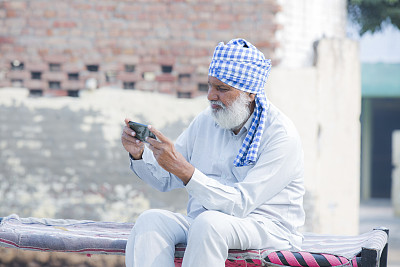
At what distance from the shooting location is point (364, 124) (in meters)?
16.9

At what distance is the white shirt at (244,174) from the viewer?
3.14 metres

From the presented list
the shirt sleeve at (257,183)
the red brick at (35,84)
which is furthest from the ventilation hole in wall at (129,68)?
the shirt sleeve at (257,183)

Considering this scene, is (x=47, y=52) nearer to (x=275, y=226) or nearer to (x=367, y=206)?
(x=275, y=226)

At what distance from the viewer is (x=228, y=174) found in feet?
11.5

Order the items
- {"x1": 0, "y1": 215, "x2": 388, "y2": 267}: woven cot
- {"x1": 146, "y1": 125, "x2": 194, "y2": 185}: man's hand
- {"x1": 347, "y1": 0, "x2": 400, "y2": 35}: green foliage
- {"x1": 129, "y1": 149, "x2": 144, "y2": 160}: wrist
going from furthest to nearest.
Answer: {"x1": 347, "y1": 0, "x2": 400, "y2": 35}: green foliage < {"x1": 129, "y1": 149, "x2": 144, "y2": 160}: wrist < {"x1": 0, "y1": 215, "x2": 388, "y2": 267}: woven cot < {"x1": 146, "y1": 125, "x2": 194, "y2": 185}: man's hand

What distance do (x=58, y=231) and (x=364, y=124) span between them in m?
14.0

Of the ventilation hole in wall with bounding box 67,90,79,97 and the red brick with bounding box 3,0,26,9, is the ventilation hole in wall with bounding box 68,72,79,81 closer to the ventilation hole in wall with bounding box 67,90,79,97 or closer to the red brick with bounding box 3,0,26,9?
the ventilation hole in wall with bounding box 67,90,79,97

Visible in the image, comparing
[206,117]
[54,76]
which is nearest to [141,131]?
[206,117]

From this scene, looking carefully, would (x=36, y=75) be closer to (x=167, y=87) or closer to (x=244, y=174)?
(x=167, y=87)

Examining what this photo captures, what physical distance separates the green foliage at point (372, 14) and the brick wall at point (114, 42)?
25.4ft

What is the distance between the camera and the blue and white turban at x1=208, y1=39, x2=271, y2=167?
11.0 ft

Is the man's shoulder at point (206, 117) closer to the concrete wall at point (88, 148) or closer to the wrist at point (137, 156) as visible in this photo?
the wrist at point (137, 156)

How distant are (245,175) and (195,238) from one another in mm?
586

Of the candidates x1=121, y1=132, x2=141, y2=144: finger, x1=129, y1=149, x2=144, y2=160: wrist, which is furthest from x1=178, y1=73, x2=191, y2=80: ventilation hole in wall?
x1=121, y1=132, x2=141, y2=144: finger
